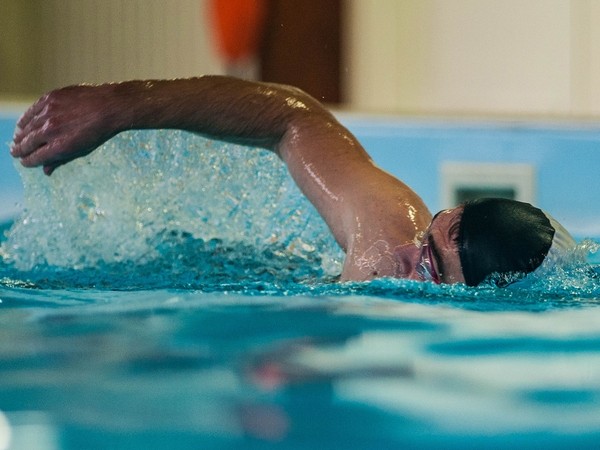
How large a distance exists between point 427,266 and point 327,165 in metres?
0.40

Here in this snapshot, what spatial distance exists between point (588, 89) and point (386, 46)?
1.03 metres

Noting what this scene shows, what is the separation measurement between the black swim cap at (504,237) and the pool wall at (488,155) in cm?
157

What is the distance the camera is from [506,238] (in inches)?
66.0

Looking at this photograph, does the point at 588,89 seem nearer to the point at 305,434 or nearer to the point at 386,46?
the point at 386,46

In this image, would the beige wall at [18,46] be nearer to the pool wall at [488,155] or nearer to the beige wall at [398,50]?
the beige wall at [398,50]

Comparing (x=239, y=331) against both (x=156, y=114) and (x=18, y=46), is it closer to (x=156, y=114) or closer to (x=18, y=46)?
(x=156, y=114)

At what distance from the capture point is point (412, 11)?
187 inches

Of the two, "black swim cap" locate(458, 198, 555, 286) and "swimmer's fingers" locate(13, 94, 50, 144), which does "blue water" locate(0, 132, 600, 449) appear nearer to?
"black swim cap" locate(458, 198, 555, 286)

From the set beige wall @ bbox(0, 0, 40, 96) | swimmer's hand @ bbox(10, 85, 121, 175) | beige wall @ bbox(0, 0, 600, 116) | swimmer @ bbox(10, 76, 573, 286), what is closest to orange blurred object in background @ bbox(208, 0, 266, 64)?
beige wall @ bbox(0, 0, 600, 116)

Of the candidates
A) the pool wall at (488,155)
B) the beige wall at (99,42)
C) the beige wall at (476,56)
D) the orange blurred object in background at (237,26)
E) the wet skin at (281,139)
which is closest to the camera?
the wet skin at (281,139)

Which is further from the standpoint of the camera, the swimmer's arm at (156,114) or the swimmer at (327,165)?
the swimmer's arm at (156,114)

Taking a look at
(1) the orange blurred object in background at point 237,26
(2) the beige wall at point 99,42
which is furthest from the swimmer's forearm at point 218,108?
(2) the beige wall at point 99,42

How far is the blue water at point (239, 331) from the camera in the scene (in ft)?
3.15

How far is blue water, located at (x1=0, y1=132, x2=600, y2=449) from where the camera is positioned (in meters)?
0.96
